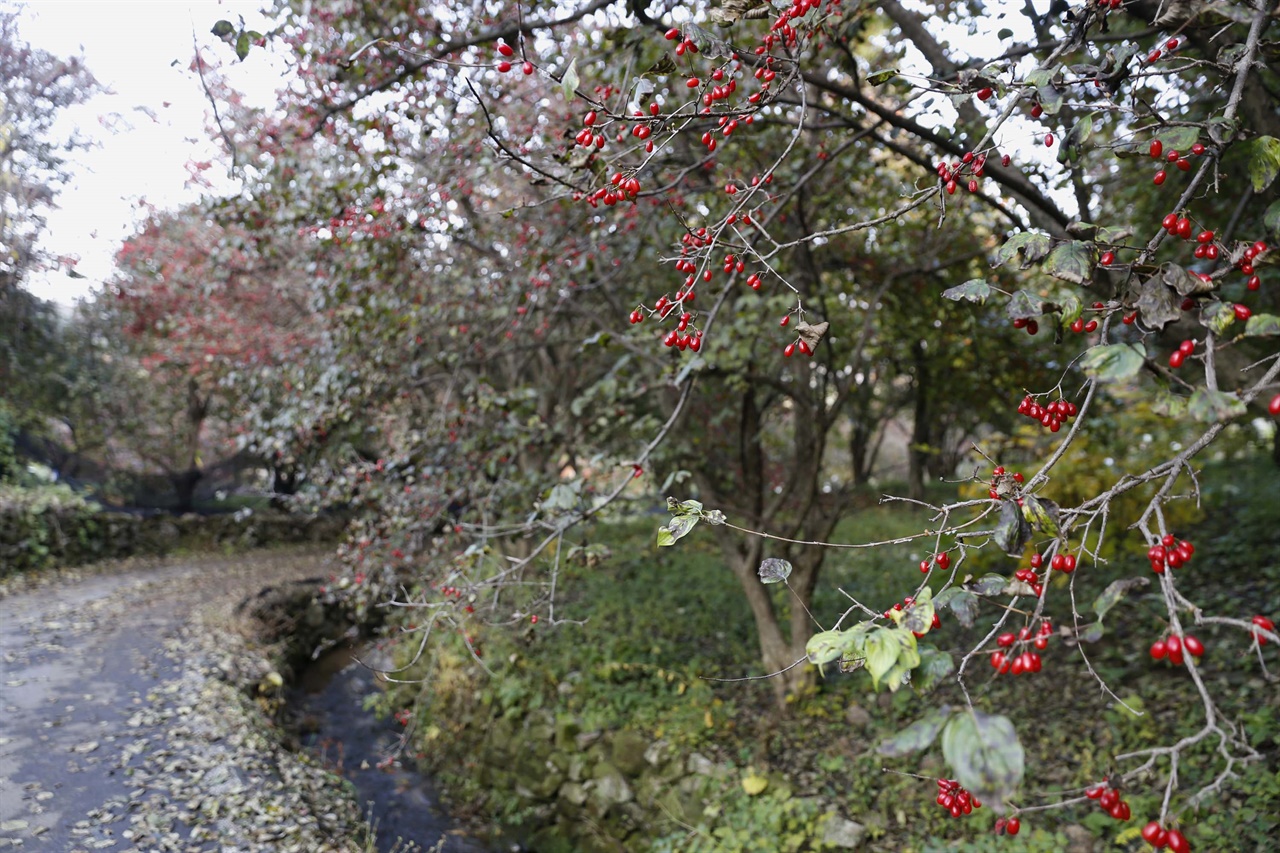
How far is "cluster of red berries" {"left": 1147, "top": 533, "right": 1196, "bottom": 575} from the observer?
1.23 meters

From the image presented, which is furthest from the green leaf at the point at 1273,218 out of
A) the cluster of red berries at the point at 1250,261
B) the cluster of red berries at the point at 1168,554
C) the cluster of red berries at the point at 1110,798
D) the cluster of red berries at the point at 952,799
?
the cluster of red berries at the point at 952,799

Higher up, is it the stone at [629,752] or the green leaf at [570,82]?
the green leaf at [570,82]

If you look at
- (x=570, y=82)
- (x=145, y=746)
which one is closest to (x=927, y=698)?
(x=570, y=82)

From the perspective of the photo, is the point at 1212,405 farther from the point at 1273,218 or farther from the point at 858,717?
the point at 858,717

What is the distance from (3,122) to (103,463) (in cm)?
618

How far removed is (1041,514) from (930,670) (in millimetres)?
389

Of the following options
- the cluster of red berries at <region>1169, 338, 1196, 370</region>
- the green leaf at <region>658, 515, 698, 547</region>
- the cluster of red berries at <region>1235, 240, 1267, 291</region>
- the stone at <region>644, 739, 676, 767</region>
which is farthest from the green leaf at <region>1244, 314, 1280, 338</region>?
the stone at <region>644, 739, 676, 767</region>

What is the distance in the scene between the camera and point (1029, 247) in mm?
1516

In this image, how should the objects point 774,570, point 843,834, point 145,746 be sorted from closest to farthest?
point 774,570, point 843,834, point 145,746

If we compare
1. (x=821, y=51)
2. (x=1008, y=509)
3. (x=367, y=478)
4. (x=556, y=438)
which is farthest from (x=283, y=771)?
(x=821, y=51)

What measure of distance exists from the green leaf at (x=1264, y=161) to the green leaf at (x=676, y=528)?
4.87 ft

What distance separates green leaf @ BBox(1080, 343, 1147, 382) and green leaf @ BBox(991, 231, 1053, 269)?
309 millimetres

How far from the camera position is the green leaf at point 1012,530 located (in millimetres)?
1408

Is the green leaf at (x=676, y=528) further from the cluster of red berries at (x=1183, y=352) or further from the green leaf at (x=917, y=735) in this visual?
the cluster of red berries at (x=1183, y=352)
